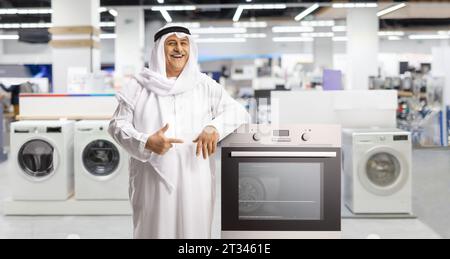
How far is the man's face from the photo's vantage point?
2.21 m

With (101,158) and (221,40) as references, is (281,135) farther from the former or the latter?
(221,40)

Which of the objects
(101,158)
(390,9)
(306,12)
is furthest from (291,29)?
(101,158)

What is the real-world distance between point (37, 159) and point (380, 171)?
9.79 feet

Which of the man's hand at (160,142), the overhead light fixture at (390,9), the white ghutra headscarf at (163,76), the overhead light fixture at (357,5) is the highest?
the overhead light fixture at (357,5)

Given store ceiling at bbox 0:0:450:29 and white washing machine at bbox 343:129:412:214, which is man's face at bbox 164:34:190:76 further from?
store ceiling at bbox 0:0:450:29

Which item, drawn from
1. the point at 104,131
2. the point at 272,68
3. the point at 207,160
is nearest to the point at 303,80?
the point at 272,68

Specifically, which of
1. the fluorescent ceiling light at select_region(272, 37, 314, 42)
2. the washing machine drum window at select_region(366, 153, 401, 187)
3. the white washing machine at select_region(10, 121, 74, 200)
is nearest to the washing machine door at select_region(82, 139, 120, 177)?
the white washing machine at select_region(10, 121, 74, 200)

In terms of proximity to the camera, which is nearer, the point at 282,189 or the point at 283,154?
the point at 283,154

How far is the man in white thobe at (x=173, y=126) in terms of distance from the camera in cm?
221

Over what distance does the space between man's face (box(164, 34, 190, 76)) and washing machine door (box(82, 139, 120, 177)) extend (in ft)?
8.53

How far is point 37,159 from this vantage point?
475 cm

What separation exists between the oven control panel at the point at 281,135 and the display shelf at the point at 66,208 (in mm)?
2604

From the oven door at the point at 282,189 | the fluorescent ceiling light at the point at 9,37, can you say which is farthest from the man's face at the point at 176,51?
the fluorescent ceiling light at the point at 9,37

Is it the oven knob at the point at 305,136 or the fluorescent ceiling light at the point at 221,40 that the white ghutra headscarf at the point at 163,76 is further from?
the fluorescent ceiling light at the point at 221,40
